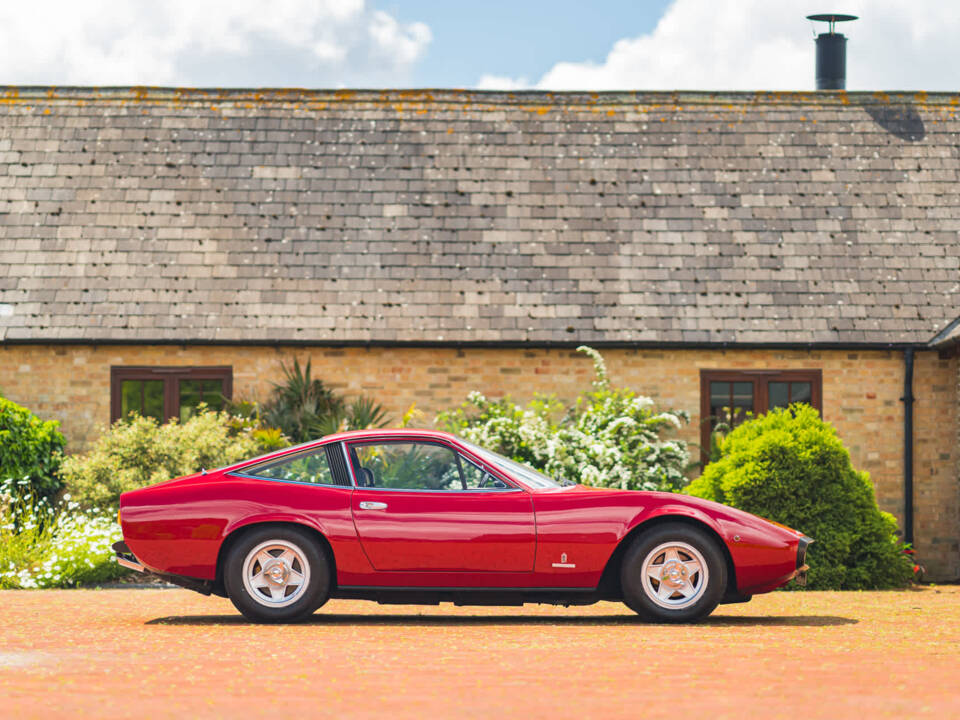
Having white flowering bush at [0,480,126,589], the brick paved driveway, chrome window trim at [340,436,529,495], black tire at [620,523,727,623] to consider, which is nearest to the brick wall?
white flowering bush at [0,480,126,589]

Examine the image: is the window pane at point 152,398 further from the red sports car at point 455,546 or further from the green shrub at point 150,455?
the red sports car at point 455,546

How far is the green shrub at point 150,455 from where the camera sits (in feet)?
45.4

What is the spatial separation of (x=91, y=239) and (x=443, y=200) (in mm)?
4668

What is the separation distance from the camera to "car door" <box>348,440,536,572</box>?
331 inches

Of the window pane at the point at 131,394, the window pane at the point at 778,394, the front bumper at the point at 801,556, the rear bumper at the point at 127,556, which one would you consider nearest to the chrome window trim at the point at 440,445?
the rear bumper at the point at 127,556

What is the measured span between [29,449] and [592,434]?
260 inches

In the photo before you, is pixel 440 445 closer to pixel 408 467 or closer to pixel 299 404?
pixel 408 467

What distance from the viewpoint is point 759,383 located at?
1550cm

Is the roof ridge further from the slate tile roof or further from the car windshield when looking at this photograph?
the car windshield

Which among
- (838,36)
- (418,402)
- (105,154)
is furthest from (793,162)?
(105,154)

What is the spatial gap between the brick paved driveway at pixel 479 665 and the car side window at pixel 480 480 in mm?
952

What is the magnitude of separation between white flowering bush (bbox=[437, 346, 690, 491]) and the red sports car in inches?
201

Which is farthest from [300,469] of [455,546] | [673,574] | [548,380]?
[548,380]

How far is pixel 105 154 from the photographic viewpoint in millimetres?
17281
